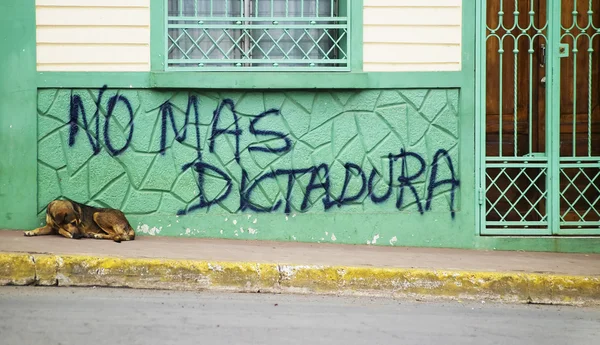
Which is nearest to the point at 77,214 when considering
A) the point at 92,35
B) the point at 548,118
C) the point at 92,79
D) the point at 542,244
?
the point at 92,79

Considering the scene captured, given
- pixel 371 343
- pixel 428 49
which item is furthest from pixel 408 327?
pixel 428 49

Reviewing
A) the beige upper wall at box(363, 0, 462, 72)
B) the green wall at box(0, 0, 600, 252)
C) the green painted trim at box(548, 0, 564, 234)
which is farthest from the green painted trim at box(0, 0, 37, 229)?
the green painted trim at box(548, 0, 564, 234)

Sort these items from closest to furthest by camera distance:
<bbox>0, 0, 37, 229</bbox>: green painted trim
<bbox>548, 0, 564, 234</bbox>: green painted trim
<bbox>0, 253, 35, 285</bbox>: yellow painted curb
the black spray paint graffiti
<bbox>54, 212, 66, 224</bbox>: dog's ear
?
<bbox>0, 253, 35, 285</bbox>: yellow painted curb, <bbox>54, 212, 66, 224</bbox>: dog's ear, <bbox>0, 0, 37, 229</bbox>: green painted trim, the black spray paint graffiti, <bbox>548, 0, 564, 234</bbox>: green painted trim

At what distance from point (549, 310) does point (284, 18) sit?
140 inches

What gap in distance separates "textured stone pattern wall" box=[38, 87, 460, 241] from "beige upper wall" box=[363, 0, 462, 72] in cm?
26

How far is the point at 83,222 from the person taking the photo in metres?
8.62

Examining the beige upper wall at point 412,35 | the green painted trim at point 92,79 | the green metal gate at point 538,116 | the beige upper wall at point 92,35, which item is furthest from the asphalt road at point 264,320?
the beige upper wall at point 412,35

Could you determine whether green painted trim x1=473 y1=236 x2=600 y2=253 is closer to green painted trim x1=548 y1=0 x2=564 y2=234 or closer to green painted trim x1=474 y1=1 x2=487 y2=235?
green painted trim x1=474 y1=1 x2=487 y2=235

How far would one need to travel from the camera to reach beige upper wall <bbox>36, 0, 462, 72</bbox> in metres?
8.79

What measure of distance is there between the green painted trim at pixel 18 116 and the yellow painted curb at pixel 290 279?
4.89ft

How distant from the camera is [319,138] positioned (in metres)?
8.95

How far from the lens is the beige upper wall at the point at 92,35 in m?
8.78

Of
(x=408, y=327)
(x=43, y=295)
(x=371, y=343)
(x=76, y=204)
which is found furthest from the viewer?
(x=76, y=204)

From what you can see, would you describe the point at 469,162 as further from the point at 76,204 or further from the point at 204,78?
the point at 76,204
